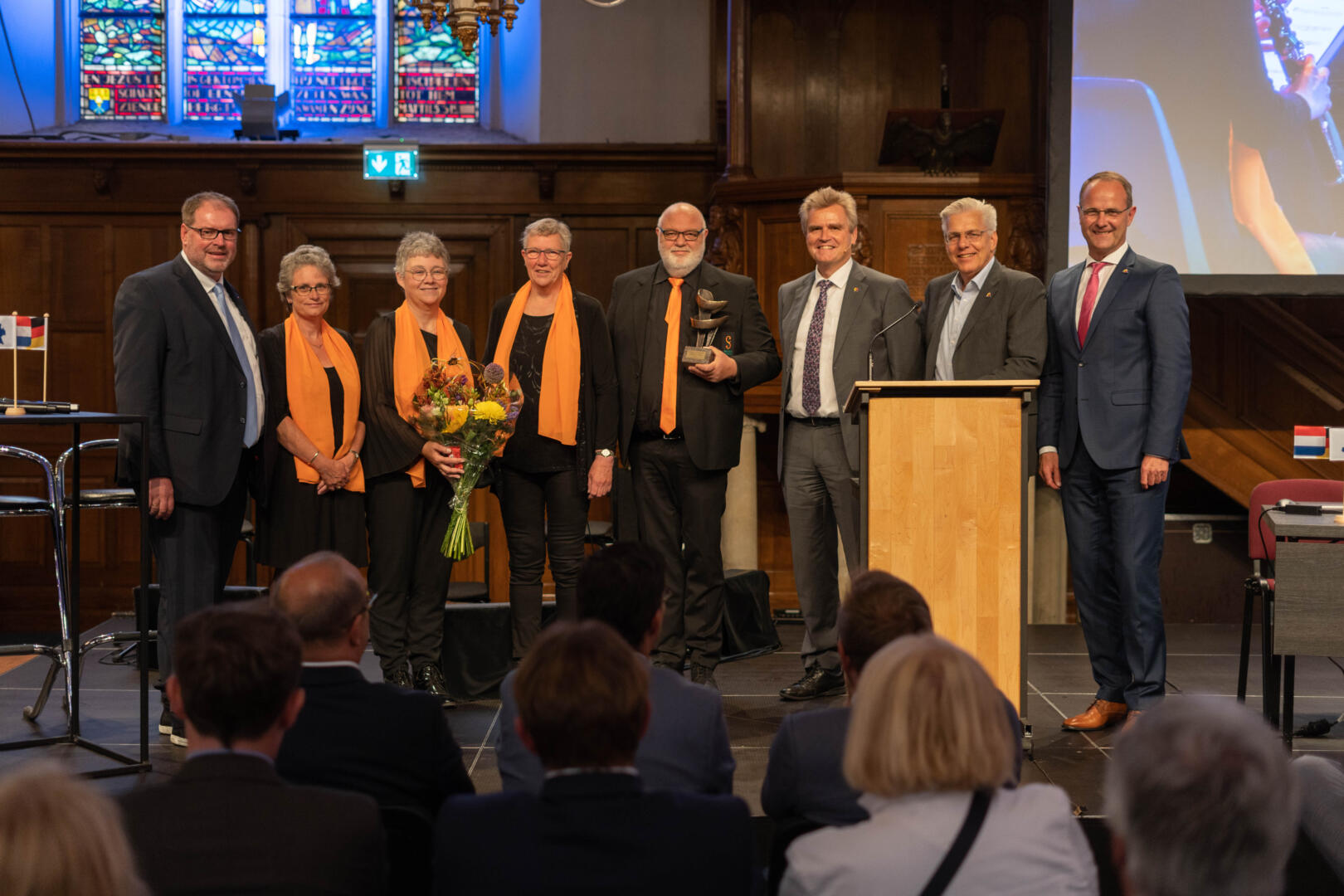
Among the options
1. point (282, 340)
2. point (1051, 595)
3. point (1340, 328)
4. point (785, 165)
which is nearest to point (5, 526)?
point (282, 340)

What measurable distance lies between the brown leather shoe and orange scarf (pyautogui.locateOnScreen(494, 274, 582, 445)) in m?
1.97

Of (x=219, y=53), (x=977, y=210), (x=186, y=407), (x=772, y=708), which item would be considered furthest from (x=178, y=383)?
(x=219, y=53)

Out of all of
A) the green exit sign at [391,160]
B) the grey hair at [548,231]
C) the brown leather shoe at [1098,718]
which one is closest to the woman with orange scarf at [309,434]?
the grey hair at [548,231]

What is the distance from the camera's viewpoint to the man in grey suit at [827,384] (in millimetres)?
4566

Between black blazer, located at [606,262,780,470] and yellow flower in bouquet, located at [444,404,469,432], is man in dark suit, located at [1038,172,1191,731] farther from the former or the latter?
yellow flower in bouquet, located at [444,404,469,432]

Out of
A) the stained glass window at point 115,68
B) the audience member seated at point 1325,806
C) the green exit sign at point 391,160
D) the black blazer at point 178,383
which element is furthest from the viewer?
the stained glass window at point 115,68

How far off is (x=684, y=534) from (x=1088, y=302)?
1.62m

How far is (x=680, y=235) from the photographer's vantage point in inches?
184

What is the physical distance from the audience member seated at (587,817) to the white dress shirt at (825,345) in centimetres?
303

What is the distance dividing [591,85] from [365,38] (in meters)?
1.82

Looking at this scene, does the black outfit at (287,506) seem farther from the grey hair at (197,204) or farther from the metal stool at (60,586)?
the metal stool at (60,586)

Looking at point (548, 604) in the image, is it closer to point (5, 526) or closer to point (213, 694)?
point (213, 694)

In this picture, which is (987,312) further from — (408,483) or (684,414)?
(408,483)

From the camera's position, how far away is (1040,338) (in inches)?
166
